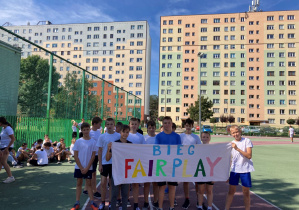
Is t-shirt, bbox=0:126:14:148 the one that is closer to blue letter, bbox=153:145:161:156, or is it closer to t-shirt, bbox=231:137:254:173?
blue letter, bbox=153:145:161:156

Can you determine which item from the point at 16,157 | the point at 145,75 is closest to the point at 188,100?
the point at 145,75

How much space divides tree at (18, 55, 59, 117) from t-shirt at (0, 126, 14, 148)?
3619 millimetres

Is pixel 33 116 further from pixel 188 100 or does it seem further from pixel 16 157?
pixel 188 100

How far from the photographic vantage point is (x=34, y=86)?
421 inches

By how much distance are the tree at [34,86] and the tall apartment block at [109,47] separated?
197 feet

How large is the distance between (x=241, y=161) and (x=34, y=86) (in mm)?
9754

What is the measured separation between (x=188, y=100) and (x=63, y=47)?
4797 centimetres

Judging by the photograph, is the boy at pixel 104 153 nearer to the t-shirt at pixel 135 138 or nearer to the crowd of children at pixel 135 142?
the crowd of children at pixel 135 142

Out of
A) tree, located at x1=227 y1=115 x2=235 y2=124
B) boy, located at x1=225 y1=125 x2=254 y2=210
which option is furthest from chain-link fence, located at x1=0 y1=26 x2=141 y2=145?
tree, located at x1=227 y1=115 x2=235 y2=124

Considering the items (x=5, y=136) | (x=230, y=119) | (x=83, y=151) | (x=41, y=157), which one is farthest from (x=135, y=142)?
(x=230, y=119)

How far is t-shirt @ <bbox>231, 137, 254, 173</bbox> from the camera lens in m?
4.28

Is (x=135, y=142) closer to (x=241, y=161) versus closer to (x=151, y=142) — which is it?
(x=151, y=142)

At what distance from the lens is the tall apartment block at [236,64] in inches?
2480

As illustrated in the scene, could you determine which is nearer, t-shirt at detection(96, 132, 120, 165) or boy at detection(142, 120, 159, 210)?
t-shirt at detection(96, 132, 120, 165)
